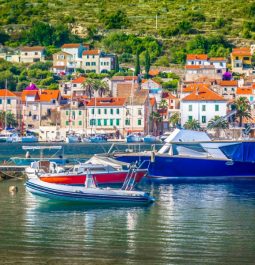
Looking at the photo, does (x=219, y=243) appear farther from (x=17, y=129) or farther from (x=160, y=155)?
(x=17, y=129)

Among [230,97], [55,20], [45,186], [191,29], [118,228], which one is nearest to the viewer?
[118,228]

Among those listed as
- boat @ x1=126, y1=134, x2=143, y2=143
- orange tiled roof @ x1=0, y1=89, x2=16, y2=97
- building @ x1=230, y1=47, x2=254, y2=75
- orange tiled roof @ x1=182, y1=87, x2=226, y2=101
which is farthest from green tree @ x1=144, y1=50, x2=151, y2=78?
boat @ x1=126, y1=134, x2=143, y2=143

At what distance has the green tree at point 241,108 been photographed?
433 feet

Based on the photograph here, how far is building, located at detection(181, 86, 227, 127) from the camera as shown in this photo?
132250 mm

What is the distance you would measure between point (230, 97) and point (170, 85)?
12.5 meters

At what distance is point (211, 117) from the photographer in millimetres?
132500

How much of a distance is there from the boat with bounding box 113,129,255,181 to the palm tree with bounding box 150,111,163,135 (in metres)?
69.9

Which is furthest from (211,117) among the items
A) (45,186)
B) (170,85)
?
(45,186)

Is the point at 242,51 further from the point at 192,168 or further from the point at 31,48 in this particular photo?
the point at 192,168

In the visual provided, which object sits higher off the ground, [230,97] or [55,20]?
[55,20]

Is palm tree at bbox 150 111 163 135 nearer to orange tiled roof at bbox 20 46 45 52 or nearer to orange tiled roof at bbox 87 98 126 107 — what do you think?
orange tiled roof at bbox 87 98 126 107

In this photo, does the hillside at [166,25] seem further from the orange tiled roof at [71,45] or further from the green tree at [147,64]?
the green tree at [147,64]

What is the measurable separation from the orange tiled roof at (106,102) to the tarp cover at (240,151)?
227ft

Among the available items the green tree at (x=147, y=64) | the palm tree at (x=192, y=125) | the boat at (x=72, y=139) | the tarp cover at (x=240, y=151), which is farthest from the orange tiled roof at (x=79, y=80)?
the tarp cover at (x=240, y=151)
